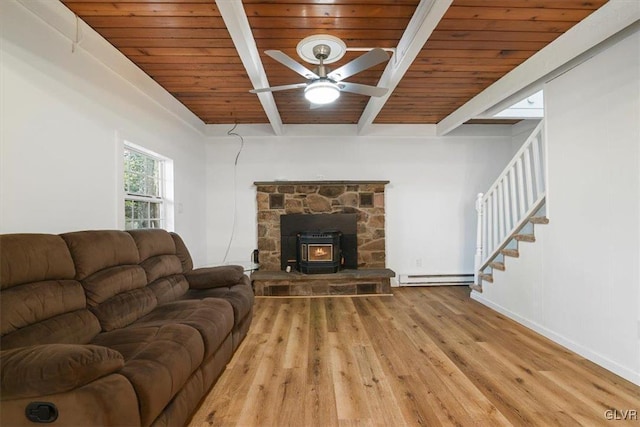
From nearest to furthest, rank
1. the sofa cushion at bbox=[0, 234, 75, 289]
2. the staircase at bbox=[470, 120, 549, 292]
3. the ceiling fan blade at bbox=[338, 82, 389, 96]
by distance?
the sofa cushion at bbox=[0, 234, 75, 289], the ceiling fan blade at bbox=[338, 82, 389, 96], the staircase at bbox=[470, 120, 549, 292]

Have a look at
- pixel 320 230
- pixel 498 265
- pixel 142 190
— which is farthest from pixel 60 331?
pixel 498 265

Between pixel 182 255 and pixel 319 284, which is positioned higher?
pixel 182 255

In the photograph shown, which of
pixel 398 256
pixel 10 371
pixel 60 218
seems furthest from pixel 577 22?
pixel 60 218

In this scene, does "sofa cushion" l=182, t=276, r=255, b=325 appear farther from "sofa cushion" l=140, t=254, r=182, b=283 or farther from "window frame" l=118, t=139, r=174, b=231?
"window frame" l=118, t=139, r=174, b=231

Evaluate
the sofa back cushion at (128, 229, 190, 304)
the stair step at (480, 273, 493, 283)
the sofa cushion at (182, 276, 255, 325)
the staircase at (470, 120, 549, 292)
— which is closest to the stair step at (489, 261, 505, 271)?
the staircase at (470, 120, 549, 292)

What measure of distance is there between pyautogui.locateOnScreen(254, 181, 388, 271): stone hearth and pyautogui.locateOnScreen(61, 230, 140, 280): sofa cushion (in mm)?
2554

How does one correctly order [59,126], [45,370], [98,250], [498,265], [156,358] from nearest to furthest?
1. [45,370]
2. [156,358]
3. [98,250]
4. [59,126]
5. [498,265]

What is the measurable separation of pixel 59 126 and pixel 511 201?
451cm

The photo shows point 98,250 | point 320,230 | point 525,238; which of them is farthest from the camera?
point 320,230

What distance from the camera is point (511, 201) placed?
3721mm

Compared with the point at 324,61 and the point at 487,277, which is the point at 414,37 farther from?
the point at 487,277

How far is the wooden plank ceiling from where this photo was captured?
2.04m

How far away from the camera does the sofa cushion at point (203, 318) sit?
1.81m

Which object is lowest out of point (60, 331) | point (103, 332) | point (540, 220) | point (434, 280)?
point (434, 280)
